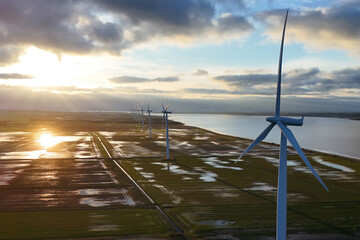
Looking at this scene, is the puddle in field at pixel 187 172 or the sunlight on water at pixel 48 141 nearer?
the puddle in field at pixel 187 172

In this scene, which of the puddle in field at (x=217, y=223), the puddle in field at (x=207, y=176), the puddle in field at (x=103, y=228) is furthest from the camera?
the puddle in field at (x=207, y=176)

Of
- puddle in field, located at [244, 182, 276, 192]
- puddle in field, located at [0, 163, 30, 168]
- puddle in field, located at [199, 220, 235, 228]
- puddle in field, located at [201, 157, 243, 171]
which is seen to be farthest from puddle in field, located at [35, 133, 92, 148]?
puddle in field, located at [199, 220, 235, 228]

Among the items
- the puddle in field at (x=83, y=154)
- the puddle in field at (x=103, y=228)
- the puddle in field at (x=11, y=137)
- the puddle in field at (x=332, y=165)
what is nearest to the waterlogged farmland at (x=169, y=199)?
the puddle in field at (x=103, y=228)

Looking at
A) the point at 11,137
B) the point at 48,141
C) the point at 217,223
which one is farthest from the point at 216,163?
the point at 11,137

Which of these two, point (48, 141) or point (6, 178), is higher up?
point (6, 178)

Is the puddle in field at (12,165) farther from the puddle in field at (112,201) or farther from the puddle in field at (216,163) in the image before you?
the puddle in field at (216,163)

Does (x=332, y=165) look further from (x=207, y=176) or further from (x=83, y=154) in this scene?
(x=83, y=154)

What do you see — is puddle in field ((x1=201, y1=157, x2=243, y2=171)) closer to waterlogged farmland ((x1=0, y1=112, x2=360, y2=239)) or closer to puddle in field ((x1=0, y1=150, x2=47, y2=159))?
waterlogged farmland ((x1=0, y1=112, x2=360, y2=239))

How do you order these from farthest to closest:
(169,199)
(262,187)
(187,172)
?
(187,172) → (262,187) → (169,199)

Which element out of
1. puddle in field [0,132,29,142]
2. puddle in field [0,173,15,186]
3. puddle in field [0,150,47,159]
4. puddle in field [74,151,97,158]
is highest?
puddle in field [0,173,15,186]

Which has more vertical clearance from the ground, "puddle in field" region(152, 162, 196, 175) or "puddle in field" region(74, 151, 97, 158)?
"puddle in field" region(152, 162, 196, 175)

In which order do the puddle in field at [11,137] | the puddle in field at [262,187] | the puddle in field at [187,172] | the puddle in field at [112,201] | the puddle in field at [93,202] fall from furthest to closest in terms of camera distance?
the puddle in field at [11,137]
the puddle in field at [187,172]
the puddle in field at [262,187]
the puddle in field at [112,201]
the puddle in field at [93,202]

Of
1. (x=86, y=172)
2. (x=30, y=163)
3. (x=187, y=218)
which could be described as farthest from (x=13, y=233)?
(x=30, y=163)
